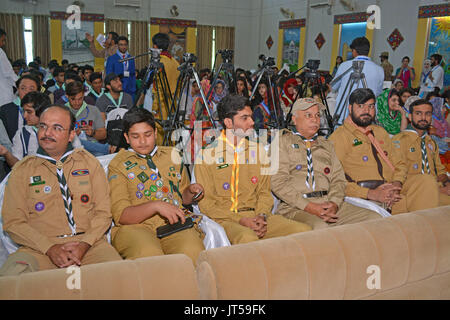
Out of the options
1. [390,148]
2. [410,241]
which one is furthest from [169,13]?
[410,241]

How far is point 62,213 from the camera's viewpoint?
5.67 ft

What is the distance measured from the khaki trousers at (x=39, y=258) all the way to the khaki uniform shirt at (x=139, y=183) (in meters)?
0.20

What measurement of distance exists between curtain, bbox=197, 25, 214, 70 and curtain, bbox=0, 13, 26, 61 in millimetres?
5191

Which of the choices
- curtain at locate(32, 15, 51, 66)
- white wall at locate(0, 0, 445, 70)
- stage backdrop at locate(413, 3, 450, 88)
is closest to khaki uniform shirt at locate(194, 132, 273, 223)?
stage backdrop at locate(413, 3, 450, 88)

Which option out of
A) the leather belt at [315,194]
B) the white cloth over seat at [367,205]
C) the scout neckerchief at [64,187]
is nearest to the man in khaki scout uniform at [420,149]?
the white cloth over seat at [367,205]

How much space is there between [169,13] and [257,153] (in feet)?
36.1

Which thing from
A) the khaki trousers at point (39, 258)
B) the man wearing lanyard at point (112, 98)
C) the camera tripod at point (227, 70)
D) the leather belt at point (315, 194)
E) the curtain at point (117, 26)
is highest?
the curtain at point (117, 26)

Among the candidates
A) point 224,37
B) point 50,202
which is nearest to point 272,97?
point 50,202

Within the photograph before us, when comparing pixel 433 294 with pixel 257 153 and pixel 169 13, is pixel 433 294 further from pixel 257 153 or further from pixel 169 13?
pixel 169 13

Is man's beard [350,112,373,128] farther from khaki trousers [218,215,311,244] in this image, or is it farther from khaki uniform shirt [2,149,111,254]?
khaki uniform shirt [2,149,111,254]

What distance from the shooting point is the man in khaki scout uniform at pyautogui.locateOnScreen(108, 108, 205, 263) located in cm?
177

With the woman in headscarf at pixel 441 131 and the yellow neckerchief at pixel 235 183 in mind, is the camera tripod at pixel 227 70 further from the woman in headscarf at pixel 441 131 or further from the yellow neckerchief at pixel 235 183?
the woman in headscarf at pixel 441 131

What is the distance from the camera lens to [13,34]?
1051 centimetres

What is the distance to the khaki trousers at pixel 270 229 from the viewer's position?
1839 mm
